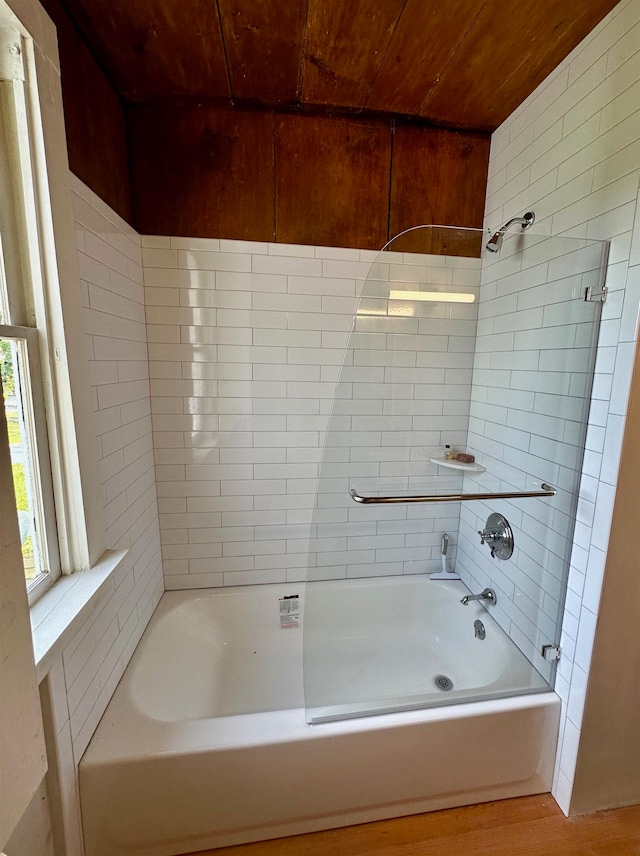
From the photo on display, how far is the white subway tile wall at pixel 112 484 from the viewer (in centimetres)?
102

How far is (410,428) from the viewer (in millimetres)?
1721

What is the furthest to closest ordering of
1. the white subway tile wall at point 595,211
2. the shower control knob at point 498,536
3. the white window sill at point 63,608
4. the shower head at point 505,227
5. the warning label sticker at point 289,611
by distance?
1. the warning label sticker at point 289,611
2. the shower control knob at point 498,536
3. the shower head at point 505,227
4. the white subway tile wall at point 595,211
5. the white window sill at point 63,608

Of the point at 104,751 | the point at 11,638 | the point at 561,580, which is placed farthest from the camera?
the point at 561,580

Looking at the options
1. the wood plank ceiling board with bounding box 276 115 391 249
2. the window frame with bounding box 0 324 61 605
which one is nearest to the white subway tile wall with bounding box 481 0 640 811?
the wood plank ceiling board with bounding box 276 115 391 249

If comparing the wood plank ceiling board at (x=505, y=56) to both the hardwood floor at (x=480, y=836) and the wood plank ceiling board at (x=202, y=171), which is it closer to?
the wood plank ceiling board at (x=202, y=171)

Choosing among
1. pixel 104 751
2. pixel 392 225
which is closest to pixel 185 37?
pixel 392 225

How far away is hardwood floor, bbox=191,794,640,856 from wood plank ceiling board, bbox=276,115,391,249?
223cm

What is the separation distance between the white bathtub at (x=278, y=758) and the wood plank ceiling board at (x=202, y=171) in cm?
181

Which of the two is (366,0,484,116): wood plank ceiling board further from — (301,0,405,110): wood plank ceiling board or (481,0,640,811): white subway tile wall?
(481,0,640,811): white subway tile wall

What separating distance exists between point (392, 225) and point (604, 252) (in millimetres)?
878

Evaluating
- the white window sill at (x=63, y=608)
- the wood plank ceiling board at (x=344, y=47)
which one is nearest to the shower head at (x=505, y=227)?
the wood plank ceiling board at (x=344, y=47)

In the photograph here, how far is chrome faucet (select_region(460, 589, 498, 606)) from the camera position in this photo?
1635mm

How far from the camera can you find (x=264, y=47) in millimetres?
1231

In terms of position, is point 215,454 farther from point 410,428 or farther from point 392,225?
point 392,225
